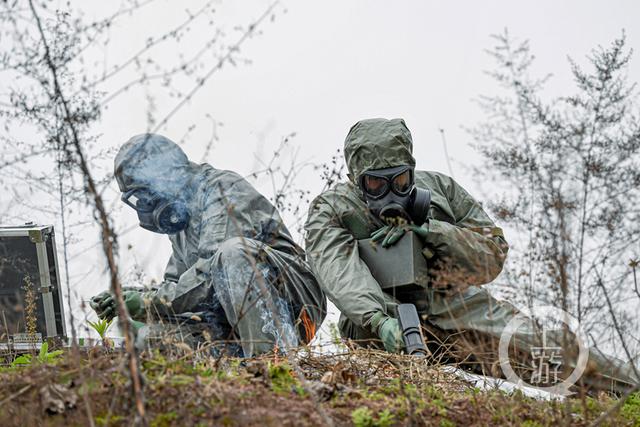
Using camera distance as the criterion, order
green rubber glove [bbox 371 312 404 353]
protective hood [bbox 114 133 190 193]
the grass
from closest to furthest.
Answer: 1. the grass
2. green rubber glove [bbox 371 312 404 353]
3. protective hood [bbox 114 133 190 193]

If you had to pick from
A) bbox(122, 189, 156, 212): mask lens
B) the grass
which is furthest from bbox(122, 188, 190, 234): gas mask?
the grass

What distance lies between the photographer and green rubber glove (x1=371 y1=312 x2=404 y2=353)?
7.16 m

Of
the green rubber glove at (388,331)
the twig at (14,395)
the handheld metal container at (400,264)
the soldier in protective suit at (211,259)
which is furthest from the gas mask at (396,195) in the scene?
the twig at (14,395)

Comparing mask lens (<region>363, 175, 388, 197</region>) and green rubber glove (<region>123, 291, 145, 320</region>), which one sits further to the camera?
mask lens (<region>363, 175, 388, 197</region>)

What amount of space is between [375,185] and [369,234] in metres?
0.40

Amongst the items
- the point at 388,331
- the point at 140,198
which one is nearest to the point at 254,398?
the point at 388,331

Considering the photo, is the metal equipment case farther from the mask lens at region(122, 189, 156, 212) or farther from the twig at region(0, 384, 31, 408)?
the twig at region(0, 384, 31, 408)

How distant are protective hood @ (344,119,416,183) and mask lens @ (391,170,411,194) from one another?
0.07 meters

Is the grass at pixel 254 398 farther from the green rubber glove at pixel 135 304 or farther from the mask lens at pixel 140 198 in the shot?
the mask lens at pixel 140 198

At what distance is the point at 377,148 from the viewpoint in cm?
798

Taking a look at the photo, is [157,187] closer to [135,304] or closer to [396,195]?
[135,304]

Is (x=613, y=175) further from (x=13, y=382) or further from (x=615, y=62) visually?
(x=13, y=382)

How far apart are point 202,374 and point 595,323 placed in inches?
69.6

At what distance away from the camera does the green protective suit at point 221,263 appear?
727 centimetres
